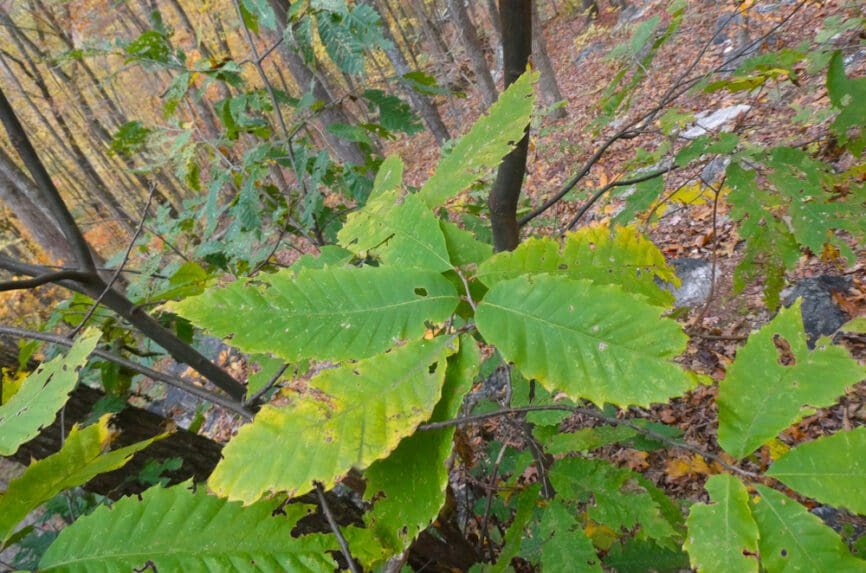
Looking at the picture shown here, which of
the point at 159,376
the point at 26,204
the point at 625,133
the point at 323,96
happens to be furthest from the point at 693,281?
the point at 26,204

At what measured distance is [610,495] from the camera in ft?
4.79

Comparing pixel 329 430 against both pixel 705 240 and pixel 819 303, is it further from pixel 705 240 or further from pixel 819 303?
pixel 705 240

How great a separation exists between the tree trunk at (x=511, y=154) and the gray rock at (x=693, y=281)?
2934 millimetres

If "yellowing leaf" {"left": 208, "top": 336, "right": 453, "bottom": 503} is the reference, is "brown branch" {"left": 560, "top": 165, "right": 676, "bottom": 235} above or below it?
below

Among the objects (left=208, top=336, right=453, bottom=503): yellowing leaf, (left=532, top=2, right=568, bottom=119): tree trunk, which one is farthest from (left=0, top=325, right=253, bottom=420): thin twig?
(left=532, top=2, right=568, bottom=119): tree trunk

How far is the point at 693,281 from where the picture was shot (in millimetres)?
4160

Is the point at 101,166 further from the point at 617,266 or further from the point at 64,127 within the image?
the point at 617,266

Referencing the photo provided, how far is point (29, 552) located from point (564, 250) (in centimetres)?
201

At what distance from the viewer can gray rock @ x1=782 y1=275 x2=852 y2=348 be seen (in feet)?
10.8

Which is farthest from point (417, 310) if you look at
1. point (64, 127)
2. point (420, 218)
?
point (64, 127)

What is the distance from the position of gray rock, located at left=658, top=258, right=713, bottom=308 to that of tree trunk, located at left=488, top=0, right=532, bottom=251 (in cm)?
293

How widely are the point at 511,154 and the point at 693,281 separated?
3503mm

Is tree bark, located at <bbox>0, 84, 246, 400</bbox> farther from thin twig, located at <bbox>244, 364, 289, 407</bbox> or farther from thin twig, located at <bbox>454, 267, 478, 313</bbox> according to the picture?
thin twig, located at <bbox>454, 267, 478, 313</bbox>

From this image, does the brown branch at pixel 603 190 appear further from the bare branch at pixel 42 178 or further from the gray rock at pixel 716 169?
the gray rock at pixel 716 169
